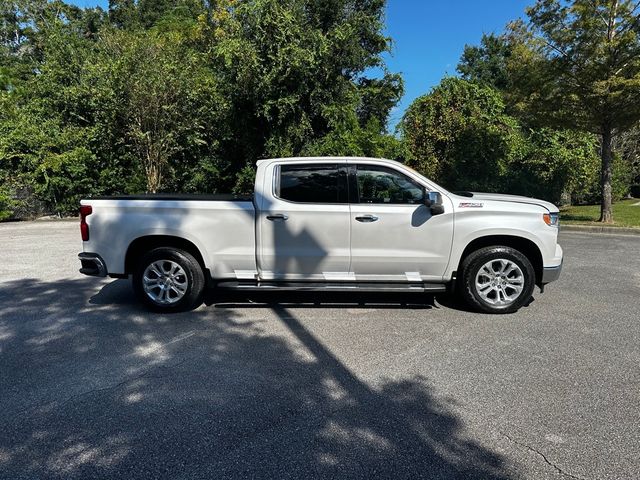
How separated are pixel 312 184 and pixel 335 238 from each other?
0.73m

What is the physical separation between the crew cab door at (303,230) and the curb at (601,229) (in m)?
10.8

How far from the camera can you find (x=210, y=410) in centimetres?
343

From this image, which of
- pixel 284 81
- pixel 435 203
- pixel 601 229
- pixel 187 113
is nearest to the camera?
pixel 435 203

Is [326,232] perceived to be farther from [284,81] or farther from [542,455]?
[284,81]

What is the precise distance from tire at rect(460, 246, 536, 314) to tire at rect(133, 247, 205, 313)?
127 inches

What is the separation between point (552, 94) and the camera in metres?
14.5

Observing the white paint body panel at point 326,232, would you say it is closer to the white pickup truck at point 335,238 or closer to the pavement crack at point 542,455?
the white pickup truck at point 335,238

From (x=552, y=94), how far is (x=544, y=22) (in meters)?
2.14

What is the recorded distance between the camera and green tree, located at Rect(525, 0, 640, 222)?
43.1ft

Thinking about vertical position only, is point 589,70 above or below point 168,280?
above

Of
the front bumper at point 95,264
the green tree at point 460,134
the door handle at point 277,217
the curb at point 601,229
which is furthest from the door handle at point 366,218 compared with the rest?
the green tree at point 460,134

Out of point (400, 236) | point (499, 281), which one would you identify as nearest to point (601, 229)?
point (499, 281)

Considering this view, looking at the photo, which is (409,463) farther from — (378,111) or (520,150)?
(378,111)

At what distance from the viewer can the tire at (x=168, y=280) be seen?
565 cm
